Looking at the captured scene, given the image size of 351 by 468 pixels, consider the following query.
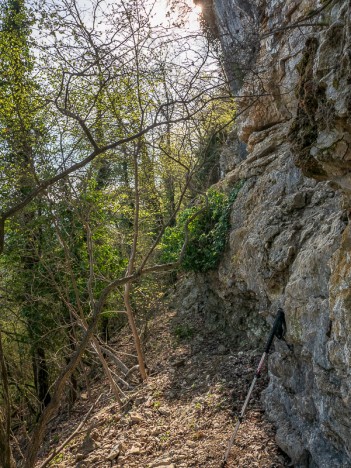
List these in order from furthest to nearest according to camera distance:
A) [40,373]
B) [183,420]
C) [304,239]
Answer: [40,373] < [183,420] < [304,239]

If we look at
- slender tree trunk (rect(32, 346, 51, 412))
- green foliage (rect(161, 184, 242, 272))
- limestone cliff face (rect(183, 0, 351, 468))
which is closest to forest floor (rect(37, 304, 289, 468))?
limestone cliff face (rect(183, 0, 351, 468))

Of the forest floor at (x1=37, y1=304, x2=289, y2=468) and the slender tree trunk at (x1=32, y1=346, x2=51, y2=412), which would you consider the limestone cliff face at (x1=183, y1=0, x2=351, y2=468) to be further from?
the slender tree trunk at (x1=32, y1=346, x2=51, y2=412)

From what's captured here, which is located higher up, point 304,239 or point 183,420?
point 304,239

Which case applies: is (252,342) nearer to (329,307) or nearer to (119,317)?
(329,307)

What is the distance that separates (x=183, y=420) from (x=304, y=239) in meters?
3.05

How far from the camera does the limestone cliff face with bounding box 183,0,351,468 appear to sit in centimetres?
298

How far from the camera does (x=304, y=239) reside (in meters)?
4.55

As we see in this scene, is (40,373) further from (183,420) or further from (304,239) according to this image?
(304,239)

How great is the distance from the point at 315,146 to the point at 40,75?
4845 mm

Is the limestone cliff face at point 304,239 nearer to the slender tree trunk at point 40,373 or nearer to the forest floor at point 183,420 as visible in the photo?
the forest floor at point 183,420

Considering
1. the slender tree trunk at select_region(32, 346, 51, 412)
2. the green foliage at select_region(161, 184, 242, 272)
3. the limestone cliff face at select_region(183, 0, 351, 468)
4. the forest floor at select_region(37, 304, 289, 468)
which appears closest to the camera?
the limestone cliff face at select_region(183, 0, 351, 468)

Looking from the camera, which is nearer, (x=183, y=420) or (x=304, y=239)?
(x=304, y=239)

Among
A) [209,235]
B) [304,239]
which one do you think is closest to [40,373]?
[209,235]

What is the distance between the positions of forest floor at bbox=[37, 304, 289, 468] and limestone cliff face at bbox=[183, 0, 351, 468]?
0.39 metres
